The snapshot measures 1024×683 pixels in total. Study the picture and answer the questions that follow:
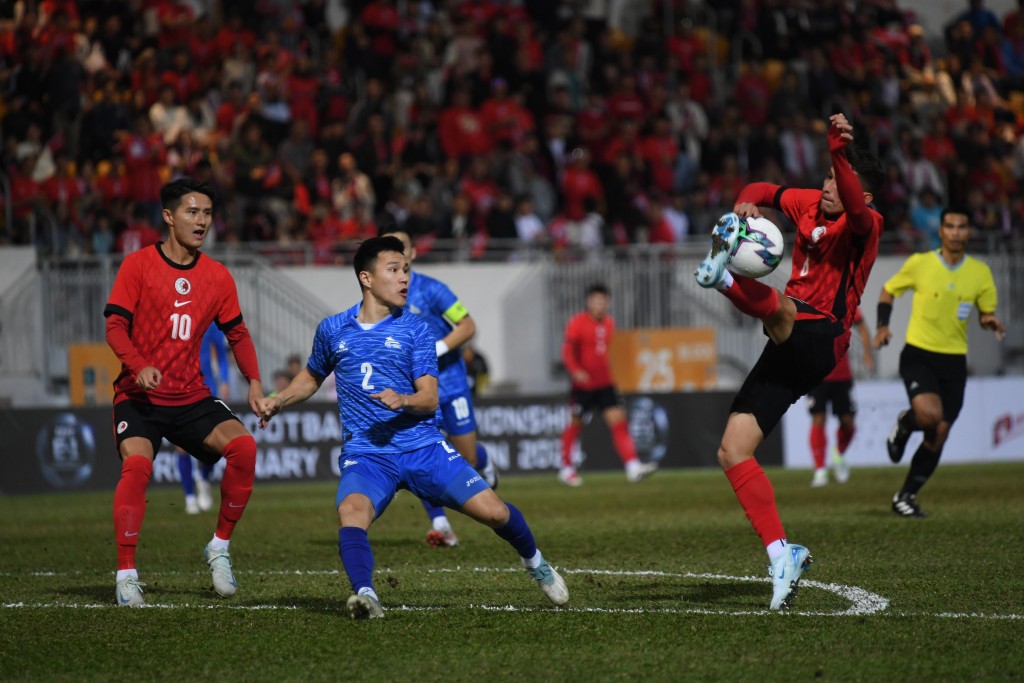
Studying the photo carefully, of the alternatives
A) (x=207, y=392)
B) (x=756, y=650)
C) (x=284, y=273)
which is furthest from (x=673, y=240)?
(x=756, y=650)

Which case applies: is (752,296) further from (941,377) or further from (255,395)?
(941,377)

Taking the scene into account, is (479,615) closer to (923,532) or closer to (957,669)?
(957,669)

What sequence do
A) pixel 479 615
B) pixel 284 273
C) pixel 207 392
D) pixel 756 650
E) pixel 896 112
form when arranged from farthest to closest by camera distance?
pixel 896 112
pixel 284 273
pixel 207 392
pixel 479 615
pixel 756 650

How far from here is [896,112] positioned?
1056 inches

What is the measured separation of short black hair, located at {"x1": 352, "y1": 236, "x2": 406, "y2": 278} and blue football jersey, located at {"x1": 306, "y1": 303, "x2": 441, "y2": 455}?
273 mm

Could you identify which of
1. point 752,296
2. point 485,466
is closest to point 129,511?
point 752,296

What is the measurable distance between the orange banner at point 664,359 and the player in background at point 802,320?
1359 cm

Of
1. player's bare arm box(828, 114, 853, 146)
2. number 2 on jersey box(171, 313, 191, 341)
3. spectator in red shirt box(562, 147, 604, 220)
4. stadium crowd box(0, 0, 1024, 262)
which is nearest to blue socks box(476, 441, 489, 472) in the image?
number 2 on jersey box(171, 313, 191, 341)

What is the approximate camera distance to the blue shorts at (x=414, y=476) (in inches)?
279

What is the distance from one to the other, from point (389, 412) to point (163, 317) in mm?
1779

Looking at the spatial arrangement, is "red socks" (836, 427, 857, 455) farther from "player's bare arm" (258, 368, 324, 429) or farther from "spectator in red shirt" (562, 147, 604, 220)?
"player's bare arm" (258, 368, 324, 429)

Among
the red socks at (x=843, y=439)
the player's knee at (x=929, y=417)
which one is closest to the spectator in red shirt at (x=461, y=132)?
the red socks at (x=843, y=439)

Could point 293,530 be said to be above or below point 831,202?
below

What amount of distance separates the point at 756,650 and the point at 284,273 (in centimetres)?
1557
